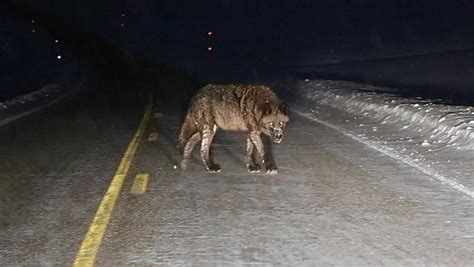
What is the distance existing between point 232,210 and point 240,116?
104 inches

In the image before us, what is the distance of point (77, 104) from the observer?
28531 millimetres

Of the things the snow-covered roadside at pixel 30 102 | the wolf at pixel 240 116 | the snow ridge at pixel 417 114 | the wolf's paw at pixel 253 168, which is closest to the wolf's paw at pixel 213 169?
the wolf at pixel 240 116

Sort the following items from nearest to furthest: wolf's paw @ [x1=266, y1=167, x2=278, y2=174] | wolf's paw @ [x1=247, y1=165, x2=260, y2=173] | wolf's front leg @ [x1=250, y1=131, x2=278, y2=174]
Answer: wolf's front leg @ [x1=250, y1=131, x2=278, y2=174] < wolf's paw @ [x1=266, y1=167, x2=278, y2=174] < wolf's paw @ [x1=247, y1=165, x2=260, y2=173]

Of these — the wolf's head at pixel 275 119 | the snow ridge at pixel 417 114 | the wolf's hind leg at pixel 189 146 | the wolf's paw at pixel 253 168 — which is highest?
the wolf's head at pixel 275 119

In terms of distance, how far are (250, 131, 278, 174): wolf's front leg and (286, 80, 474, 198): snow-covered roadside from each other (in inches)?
87.7

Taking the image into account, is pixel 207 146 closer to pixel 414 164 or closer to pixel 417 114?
pixel 414 164

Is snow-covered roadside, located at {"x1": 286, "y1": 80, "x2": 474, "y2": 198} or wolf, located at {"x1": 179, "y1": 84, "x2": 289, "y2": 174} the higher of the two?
wolf, located at {"x1": 179, "y1": 84, "x2": 289, "y2": 174}

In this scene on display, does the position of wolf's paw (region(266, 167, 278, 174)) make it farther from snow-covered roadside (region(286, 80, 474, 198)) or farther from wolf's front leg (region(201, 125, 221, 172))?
snow-covered roadside (region(286, 80, 474, 198))

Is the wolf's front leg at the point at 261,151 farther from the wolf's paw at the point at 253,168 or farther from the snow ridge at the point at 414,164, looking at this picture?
the snow ridge at the point at 414,164

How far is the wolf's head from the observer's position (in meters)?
10.6

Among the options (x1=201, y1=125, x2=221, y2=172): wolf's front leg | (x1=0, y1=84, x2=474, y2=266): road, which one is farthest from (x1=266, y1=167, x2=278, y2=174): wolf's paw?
(x1=201, y1=125, x2=221, y2=172): wolf's front leg

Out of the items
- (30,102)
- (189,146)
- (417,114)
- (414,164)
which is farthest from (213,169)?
(30,102)

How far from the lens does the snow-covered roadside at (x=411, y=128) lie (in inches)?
464

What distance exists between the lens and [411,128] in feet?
55.4
